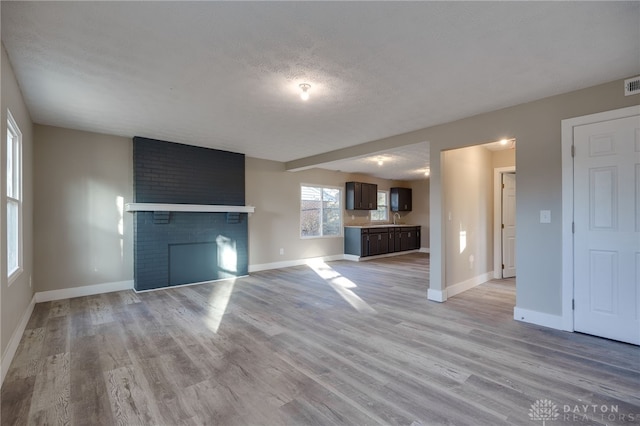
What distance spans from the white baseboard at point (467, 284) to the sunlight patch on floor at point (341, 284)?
1.29 meters

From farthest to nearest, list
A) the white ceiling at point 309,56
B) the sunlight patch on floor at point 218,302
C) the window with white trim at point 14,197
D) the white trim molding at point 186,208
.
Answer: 1. the white trim molding at point 186,208
2. the sunlight patch on floor at point 218,302
3. the window with white trim at point 14,197
4. the white ceiling at point 309,56

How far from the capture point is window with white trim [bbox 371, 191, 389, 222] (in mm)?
9570

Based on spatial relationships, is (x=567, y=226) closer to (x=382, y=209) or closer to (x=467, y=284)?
(x=467, y=284)

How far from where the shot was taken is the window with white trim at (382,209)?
9570 mm

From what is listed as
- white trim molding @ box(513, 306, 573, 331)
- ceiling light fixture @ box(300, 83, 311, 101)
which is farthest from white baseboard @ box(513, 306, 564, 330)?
ceiling light fixture @ box(300, 83, 311, 101)

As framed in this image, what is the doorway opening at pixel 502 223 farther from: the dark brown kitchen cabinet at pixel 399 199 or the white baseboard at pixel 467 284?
the dark brown kitchen cabinet at pixel 399 199

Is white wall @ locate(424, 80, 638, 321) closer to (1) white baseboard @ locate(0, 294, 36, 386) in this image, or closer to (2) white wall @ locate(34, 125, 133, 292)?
(1) white baseboard @ locate(0, 294, 36, 386)

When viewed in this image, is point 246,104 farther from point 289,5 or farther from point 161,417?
point 161,417

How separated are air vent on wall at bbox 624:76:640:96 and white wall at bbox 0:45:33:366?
204 inches

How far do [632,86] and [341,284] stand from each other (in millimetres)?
4213
